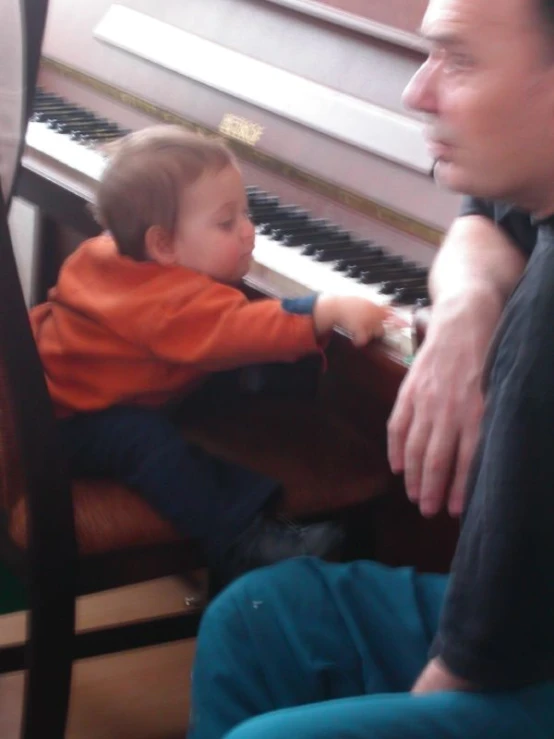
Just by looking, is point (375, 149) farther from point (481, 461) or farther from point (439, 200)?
point (481, 461)

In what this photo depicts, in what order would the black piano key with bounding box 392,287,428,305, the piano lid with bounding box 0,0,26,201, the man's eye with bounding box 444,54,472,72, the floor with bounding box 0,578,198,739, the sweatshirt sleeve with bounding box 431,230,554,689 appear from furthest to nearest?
the floor with bounding box 0,578,198,739 → the piano lid with bounding box 0,0,26,201 → the black piano key with bounding box 392,287,428,305 → the man's eye with bounding box 444,54,472,72 → the sweatshirt sleeve with bounding box 431,230,554,689

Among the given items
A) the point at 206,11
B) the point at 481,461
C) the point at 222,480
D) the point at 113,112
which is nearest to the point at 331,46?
the point at 206,11

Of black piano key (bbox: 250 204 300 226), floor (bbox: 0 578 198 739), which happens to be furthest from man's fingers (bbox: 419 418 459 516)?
floor (bbox: 0 578 198 739)

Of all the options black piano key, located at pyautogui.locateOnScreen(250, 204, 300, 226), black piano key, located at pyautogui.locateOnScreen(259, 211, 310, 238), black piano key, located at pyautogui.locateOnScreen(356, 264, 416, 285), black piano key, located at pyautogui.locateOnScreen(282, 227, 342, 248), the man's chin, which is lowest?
black piano key, located at pyautogui.locateOnScreen(250, 204, 300, 226)

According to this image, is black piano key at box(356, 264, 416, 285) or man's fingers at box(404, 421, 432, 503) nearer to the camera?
man's fingers at box(404, 421, 432, 503)

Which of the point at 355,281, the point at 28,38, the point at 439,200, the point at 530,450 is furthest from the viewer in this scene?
the point at 28,38

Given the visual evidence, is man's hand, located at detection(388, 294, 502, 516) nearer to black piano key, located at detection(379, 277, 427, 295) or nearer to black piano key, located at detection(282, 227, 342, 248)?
black piano key, located at detection(379, 277, 427, 295)

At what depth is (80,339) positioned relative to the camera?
1460mm

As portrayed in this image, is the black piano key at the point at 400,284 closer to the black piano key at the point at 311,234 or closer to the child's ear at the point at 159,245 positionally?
the black piano key at the point at 311,234

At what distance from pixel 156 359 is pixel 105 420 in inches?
4.3

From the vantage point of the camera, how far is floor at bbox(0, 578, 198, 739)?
1841 millimetres

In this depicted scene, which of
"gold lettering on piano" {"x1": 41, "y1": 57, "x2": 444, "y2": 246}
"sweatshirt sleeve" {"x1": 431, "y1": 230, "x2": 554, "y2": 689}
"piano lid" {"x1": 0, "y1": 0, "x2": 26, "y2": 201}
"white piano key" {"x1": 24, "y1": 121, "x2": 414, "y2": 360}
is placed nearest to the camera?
"sweatshirt sleeve" {"x1": 431, "y1": 230, "x2": 554, "y2": 689}

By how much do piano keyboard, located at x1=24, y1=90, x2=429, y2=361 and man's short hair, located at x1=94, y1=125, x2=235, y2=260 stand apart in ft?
→ 0.43

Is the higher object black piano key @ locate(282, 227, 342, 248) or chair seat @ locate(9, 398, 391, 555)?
black piano key @ locate(282, 227, 342, 248)
